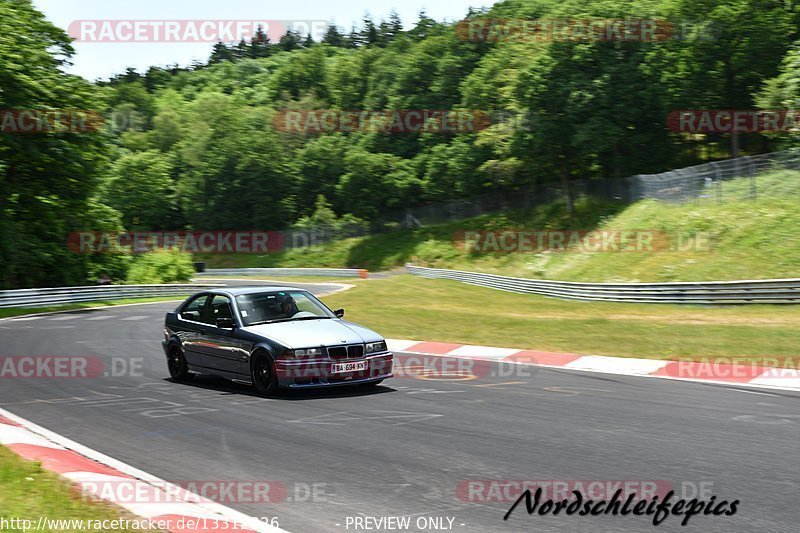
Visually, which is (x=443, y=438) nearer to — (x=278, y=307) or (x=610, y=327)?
(x=278, y=307)

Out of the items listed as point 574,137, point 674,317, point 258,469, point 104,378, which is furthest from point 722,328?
point 574,137

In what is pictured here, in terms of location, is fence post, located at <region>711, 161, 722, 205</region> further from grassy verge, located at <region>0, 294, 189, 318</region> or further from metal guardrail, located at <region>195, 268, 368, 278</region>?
metal guardrail, located at <region>195, 268, 368, 278</region>

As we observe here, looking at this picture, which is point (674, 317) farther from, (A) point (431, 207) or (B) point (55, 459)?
(A) point (431, 207)

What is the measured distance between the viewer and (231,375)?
1227cm

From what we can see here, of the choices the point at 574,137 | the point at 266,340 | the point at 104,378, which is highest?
the point at 574,137

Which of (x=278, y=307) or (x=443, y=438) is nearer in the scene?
(x=443, y=438)

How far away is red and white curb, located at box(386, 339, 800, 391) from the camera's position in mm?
12700

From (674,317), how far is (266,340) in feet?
54.3

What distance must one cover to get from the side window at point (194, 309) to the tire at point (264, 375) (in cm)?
194

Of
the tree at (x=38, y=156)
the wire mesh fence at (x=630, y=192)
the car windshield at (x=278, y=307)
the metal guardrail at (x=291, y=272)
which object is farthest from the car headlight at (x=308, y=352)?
the metal guardrail at (x=291, y=272)

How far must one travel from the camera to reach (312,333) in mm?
11703

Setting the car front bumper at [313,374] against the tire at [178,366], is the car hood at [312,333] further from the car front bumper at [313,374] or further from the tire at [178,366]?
the tire at [178,366]

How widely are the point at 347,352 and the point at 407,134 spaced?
74.0m

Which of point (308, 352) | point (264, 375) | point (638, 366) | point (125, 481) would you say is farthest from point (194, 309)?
point (638, 366)
